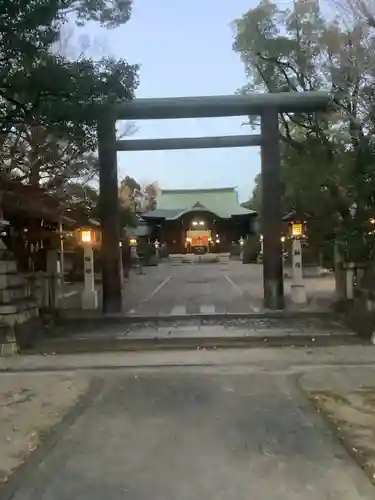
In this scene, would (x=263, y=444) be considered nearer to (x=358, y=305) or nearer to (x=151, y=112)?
(x=358, y=305)

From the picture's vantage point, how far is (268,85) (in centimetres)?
2017

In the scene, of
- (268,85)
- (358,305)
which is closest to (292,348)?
(358,305)

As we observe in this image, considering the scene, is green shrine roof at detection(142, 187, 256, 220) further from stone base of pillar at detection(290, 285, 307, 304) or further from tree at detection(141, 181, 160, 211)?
stone base of pillar at detection(290, 285, 307, 304)

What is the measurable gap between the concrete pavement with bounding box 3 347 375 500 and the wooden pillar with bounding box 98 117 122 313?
6066 millimetres

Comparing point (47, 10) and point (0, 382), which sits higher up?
point (47, 10)

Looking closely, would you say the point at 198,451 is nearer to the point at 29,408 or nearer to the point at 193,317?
the point at 29,408

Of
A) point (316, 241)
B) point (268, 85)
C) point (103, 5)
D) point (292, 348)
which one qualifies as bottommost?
point (292, 348)

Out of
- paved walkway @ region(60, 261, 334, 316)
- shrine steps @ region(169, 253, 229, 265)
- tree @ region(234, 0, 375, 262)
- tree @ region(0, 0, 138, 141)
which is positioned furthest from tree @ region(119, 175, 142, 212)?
tree @ region(0, 0, 138, 141)

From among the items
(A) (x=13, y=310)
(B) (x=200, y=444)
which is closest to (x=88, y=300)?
(A) (x=13, y=310)

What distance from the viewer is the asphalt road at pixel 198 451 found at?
4.30m

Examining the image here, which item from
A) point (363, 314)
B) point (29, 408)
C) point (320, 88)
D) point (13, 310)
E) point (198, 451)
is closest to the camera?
point (198, 451)

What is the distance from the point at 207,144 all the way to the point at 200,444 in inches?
434

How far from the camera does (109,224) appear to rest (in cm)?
1502

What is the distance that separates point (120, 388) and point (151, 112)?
8.48m
